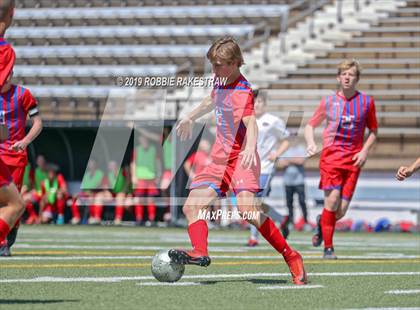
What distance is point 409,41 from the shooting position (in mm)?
20922

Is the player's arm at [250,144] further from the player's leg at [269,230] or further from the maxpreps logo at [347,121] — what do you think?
the maxpreps logo at [347,121]

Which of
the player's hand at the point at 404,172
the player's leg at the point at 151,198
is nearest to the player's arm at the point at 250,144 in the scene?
the player's hand at the point at 404,172

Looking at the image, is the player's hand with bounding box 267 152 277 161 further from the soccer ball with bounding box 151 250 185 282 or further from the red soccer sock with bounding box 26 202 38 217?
the red soccer sock with bounding box 26 202 38 217

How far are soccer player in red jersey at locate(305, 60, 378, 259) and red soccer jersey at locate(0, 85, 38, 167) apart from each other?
2.45 metres

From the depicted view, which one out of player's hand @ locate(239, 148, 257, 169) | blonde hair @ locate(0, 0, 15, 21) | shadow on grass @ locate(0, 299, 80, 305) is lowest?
shadow on grass @ locate(0, 299, 80, 305)

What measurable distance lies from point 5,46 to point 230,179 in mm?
1963

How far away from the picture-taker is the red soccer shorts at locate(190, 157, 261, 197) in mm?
6461

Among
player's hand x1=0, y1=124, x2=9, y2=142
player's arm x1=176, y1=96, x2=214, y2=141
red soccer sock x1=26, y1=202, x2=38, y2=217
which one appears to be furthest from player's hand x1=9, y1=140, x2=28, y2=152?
red soccer sock x1=26, y1=202, x2=38, y2=217

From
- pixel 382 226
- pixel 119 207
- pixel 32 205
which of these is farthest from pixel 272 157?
pixel 32 205

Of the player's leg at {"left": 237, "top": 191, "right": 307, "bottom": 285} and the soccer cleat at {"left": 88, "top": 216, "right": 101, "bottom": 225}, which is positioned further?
the soccer cleat at {"left": 88, "top": 216, "right": 101, "bottom": 225}

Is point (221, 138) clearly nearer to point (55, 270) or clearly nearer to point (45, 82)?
point (55, 270)

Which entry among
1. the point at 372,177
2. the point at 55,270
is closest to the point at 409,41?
the point at 372,177

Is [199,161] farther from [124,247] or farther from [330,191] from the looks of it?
[330,191]

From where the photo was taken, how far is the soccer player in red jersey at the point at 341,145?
29.9ft
